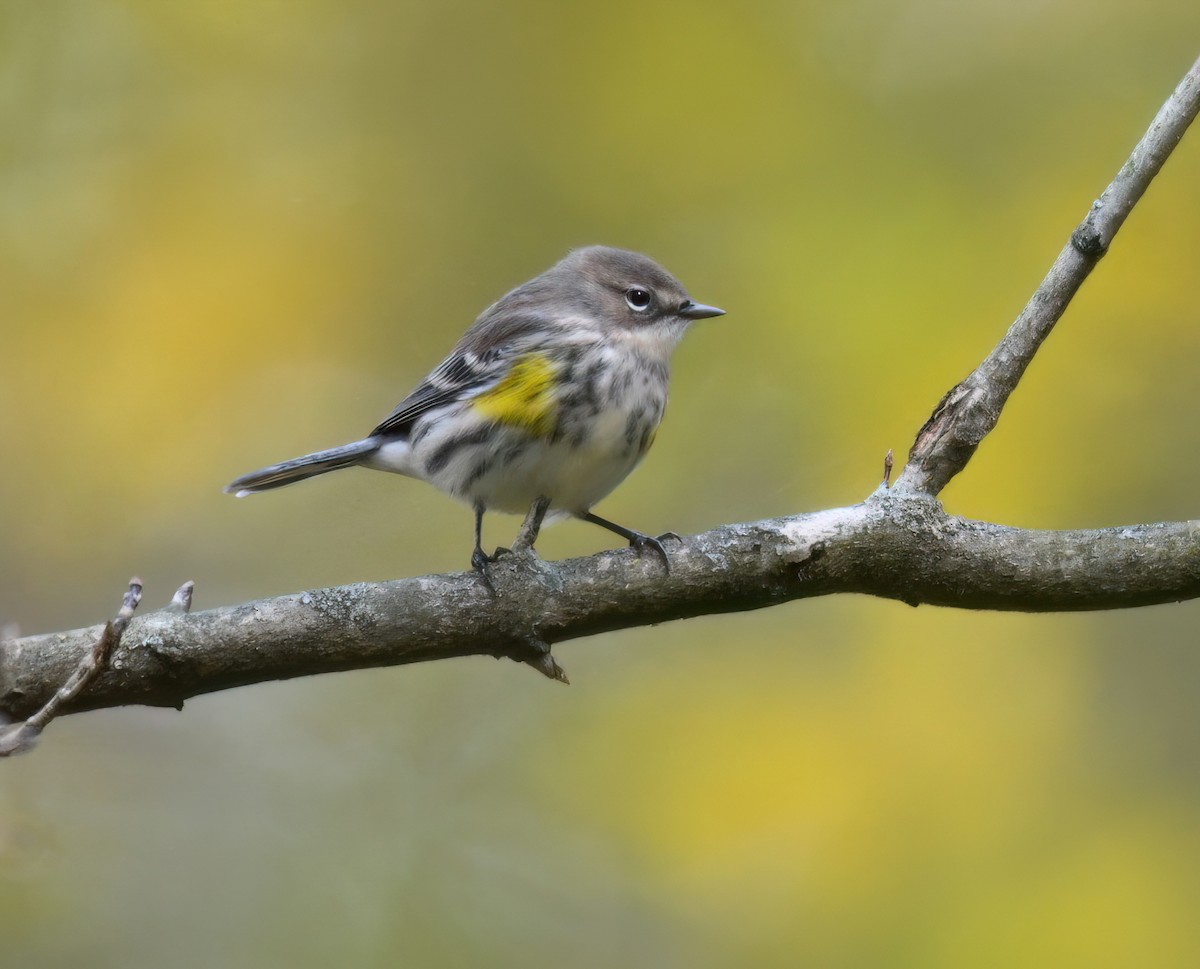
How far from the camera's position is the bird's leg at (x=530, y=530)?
118 inches

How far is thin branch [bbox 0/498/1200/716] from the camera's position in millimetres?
2684

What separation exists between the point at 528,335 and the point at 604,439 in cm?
61

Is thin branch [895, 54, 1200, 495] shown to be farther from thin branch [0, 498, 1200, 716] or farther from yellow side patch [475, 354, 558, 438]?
yellow side patch [475, 354, 558, 438]

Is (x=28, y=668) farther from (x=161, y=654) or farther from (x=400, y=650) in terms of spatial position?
A: (x=400, y=650)

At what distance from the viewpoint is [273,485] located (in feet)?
14.8

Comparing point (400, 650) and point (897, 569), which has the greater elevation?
point (897, 569)

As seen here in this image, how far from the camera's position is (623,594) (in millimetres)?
2834

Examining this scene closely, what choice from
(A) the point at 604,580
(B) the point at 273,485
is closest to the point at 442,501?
(B) the point at 273,485

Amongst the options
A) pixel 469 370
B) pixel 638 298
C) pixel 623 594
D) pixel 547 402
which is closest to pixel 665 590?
pixel 623 594

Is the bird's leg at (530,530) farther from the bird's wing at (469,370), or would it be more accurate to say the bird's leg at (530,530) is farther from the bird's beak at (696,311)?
the bird's beak at (696,311)

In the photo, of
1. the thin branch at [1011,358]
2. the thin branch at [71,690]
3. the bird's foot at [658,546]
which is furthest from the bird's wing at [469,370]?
the thin branch at [71,690]

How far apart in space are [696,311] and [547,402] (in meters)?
0.91

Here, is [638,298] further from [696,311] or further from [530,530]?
[530,530]

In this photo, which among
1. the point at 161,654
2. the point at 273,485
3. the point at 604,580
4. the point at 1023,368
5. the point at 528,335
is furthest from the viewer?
the point at 273,485
